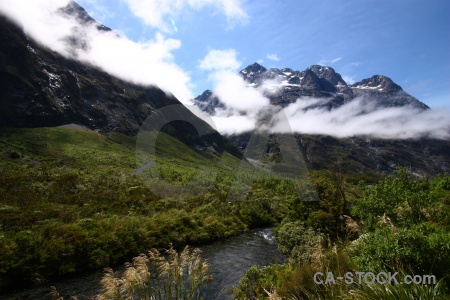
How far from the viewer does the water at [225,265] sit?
1864 cm

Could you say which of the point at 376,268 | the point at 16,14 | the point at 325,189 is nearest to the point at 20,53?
the point at 16,14

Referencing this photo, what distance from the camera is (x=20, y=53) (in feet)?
530

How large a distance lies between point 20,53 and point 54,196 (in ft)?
524

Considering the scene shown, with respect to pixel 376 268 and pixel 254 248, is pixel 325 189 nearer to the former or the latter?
pixel 254 248

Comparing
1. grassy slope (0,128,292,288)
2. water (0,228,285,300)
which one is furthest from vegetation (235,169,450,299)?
grassy slope (0,128,292,288)

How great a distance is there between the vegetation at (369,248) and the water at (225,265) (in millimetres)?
2843

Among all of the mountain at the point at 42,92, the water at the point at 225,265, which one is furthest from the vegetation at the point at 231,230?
the mountain at the point at 42,92

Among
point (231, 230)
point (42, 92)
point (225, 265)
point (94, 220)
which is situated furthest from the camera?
point (42, 92)

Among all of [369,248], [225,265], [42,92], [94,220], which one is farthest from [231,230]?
[42,92]

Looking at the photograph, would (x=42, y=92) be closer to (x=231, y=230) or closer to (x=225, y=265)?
(x=231, y=230)

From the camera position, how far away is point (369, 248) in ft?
31.4

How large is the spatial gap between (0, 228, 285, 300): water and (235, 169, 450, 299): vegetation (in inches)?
112

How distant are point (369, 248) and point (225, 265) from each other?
16.8 m

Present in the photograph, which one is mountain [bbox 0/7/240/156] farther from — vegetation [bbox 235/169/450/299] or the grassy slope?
vegetation [bbox 235/169/450/299]
